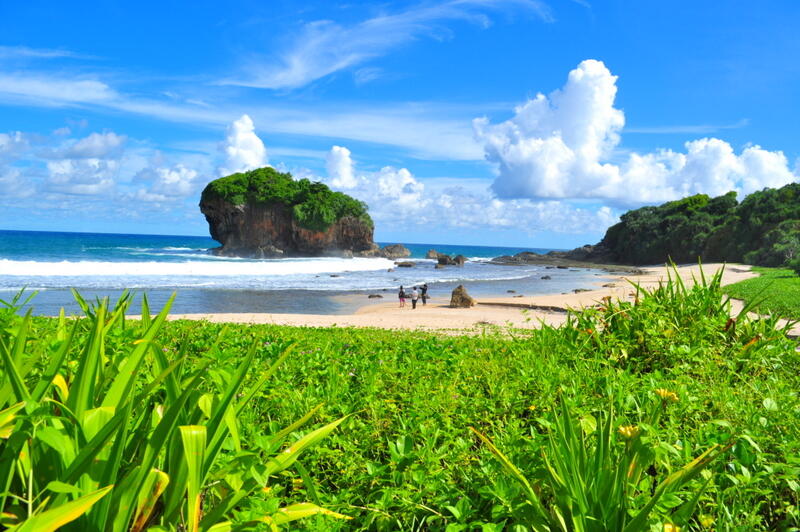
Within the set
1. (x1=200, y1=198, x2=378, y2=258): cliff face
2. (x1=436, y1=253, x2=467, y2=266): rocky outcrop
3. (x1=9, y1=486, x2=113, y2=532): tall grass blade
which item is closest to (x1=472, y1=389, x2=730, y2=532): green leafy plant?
(x1=9, y1=486, x2=113, y2=532): tall grass blade

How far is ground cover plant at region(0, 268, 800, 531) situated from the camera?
197 cm

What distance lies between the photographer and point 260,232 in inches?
2790

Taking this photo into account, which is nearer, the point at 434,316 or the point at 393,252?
the point at 434,316

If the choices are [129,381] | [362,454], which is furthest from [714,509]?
[129,381]

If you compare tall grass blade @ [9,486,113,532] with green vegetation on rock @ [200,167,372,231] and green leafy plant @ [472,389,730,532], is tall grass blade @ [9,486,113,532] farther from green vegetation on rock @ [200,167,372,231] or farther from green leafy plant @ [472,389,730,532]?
green vegetation on rock @ [200,167,372,231]

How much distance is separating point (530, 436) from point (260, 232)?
7121 cm

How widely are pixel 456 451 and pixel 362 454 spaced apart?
1.63ft

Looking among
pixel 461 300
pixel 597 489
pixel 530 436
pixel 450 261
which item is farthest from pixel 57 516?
pixel 450 261

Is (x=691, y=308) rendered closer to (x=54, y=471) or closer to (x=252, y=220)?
(x=54, y=471)

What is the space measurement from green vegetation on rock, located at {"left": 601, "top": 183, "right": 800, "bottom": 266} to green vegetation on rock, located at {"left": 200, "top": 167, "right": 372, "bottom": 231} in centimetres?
4276

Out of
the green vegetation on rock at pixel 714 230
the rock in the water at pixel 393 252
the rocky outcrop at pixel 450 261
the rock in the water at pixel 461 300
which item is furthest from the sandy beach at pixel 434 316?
the rock in the water at pixel 393 252

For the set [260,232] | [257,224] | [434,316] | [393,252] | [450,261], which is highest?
[257,224]

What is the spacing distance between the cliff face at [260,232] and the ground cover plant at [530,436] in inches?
2682

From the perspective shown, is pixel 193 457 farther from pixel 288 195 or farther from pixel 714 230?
pixel 714 230
